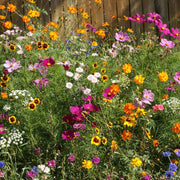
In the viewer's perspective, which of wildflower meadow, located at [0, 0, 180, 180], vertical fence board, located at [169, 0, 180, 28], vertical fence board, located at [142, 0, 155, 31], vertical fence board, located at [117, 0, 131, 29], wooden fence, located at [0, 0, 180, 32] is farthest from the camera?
vertical fence board, located at [169, 0, 180, 28]

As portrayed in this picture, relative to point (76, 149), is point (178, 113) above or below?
above

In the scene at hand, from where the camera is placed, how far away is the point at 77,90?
2.54 meters

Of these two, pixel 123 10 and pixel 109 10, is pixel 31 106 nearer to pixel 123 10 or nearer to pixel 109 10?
pixel 109 10

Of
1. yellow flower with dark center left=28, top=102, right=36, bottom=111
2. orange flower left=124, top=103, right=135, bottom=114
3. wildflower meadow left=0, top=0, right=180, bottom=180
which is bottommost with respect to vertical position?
wildflower meadow left=0, top=0, right=180, bottom=180

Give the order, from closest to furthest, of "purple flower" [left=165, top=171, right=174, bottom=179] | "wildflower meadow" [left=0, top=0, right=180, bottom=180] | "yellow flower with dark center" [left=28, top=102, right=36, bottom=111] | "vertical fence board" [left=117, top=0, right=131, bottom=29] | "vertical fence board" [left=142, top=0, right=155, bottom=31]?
"purple flower" [left=165, top=171, right=174, bottom=179] < "wildflower meadow" [left=0, top=0, right=180, bottom=180] < "yellow flower with dark center" [left=28, top=102, right=36, bottom=111] < "vertical fence board" [left=117, top=0, right=131, bottom=29] < "vertical fence board" [left=142, top=0, right=155, bottom=31]

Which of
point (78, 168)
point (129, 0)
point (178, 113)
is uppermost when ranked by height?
point (129, 0)

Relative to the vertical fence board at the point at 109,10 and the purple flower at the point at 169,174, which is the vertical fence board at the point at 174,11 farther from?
the purple flower at the point at 169,174

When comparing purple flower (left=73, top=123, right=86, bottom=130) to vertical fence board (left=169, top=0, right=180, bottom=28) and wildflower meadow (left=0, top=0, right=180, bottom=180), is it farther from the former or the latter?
vertical fence board (left=169, top=0, right=180, bottom=28)

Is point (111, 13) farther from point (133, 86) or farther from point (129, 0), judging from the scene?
point (133, 86)

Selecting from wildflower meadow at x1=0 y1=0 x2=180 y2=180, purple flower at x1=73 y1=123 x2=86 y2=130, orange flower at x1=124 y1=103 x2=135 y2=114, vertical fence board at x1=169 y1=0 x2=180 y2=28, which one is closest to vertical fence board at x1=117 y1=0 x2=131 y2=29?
vertical fence board at x1=169 y1=0 x2=180 y2=28

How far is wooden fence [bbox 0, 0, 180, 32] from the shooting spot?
5.18 m

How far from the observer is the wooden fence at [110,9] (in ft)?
17.0

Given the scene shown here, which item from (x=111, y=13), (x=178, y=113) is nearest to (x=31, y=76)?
(x=178, y=113)

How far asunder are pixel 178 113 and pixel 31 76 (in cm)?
132
